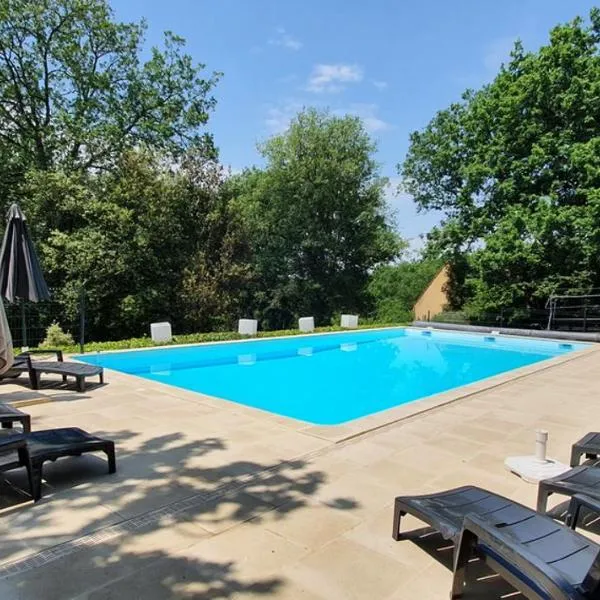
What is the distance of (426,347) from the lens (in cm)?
1510

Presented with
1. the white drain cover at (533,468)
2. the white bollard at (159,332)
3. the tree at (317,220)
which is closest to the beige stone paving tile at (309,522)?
the white drain cover at (533,468)

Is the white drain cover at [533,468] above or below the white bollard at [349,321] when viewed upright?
below

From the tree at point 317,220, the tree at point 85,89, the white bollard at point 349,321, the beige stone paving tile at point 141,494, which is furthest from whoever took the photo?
the tree at point 317,220

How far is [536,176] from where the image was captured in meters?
17.9

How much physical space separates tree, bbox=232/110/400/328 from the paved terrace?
61.8 feet

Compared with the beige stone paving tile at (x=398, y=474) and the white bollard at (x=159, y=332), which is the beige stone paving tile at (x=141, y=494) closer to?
the beige stone paving tile at (x=398, y=474)

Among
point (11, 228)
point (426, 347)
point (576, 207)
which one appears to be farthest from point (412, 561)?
point (576, 207)

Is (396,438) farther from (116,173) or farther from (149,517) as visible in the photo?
(116,173)

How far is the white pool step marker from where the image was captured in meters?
3.56

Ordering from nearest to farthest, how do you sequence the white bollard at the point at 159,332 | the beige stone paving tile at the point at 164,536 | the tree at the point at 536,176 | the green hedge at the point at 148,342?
the beige stone paving tile at the point at 164,536, the green hedge at the point at 148,342, the white bollard at the point at 159,332, the tree at the point at 536,176

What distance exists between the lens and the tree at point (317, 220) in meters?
24.2

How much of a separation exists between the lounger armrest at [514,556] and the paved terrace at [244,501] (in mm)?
385

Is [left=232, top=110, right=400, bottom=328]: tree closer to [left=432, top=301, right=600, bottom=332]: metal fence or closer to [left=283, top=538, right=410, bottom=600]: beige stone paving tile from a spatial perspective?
[left=432, top=301, right=600, bottom=332]: metal fence

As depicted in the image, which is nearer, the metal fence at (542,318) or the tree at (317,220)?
the metal fence at (542,318)
